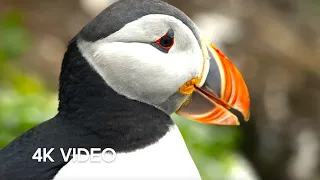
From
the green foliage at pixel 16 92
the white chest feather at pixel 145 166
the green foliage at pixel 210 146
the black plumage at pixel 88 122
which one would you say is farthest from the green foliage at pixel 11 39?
the white chest feather at pixel 145 166

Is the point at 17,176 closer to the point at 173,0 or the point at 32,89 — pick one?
the point at 32,89

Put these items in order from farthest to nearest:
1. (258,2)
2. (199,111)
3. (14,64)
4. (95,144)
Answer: (258,2) → (14,64) → (199,111) → (95,144)

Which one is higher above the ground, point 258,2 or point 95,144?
point 258,2

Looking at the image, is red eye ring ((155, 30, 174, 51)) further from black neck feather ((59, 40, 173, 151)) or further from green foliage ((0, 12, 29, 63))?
green foliage ((0, 12, 29, 63))

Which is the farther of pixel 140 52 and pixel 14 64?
pixel 14 64

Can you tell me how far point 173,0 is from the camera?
510 centimetres

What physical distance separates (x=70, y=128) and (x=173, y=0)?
3.49 m

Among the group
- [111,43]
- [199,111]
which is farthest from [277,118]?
[111,43]

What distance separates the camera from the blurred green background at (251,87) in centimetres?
354

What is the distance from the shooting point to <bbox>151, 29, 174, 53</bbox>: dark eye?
1726 millimetres

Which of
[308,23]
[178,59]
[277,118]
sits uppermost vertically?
[308,23]

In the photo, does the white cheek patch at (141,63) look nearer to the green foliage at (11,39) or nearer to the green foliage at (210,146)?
the green foliage at (210,146)

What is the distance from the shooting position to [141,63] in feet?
5.59

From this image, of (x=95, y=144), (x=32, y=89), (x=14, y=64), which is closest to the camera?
(x=95, y=144)
